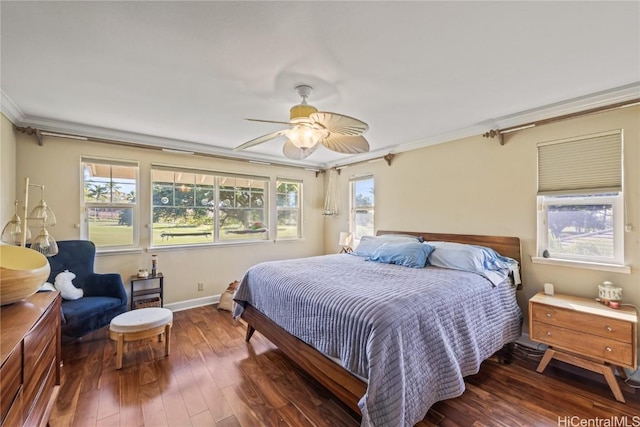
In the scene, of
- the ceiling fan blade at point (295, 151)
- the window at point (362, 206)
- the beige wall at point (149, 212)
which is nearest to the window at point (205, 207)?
the beige wall at point (149, 212)

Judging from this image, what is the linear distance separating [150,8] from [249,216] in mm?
3451

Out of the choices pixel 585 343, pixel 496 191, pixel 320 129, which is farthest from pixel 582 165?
pixel 320 129

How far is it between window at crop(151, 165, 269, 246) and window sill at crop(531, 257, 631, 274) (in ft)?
12.4

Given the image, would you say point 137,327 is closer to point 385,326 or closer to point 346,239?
point 385,326

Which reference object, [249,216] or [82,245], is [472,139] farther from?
[82,245]

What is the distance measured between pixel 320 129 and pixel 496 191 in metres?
2.18

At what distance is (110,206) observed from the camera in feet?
11.2

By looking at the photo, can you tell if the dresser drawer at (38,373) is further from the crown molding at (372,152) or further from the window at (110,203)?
the crown molding at (372,152)

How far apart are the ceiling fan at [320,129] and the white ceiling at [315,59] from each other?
0.66 feet

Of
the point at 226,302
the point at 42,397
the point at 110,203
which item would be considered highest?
the point at 110,203

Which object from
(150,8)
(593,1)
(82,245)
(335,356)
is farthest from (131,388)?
(593,1)

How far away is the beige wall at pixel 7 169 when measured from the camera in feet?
8.26

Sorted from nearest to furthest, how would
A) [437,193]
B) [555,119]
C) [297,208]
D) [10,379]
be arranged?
[10,379]
[555,119]
[437,193]
[297,208]

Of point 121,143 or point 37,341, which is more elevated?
point 121,143
